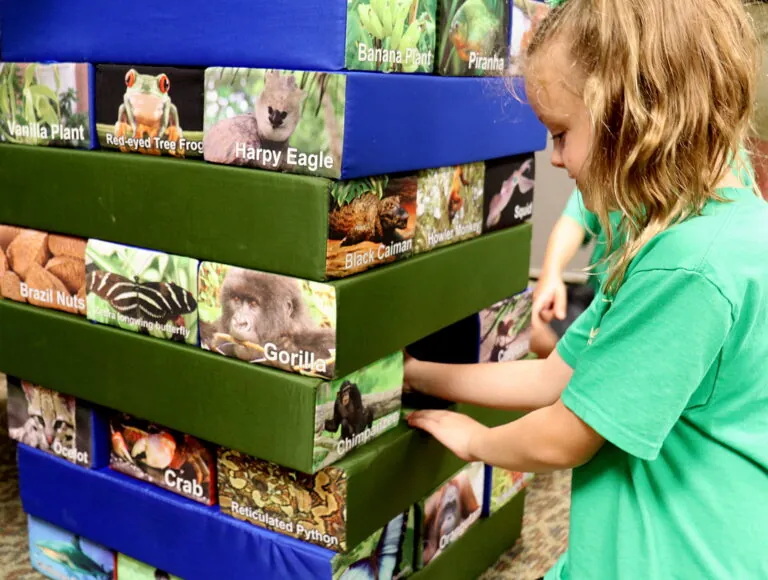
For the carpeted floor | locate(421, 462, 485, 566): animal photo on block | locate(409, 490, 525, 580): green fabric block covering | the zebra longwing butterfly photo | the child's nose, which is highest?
the child's nose

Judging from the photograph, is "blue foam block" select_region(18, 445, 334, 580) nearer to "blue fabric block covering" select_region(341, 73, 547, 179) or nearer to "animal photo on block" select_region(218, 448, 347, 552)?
"animal photo on block" select_region(218, 448, 347, 552)

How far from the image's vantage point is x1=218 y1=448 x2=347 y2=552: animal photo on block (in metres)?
0.94

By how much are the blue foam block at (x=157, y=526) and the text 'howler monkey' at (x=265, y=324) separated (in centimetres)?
22

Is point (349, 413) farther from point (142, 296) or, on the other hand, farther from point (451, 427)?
point (142, 296)

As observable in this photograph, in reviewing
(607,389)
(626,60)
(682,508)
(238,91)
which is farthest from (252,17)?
(682,508)

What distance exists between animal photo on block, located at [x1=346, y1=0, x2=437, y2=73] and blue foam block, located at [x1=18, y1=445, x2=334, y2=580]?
1.68ft

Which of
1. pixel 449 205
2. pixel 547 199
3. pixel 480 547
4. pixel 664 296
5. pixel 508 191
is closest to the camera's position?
pixel 664 296

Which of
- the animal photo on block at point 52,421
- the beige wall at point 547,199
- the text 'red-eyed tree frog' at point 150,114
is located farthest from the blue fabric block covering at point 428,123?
the beige wall at point 547,199

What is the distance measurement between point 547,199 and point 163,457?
1.56m

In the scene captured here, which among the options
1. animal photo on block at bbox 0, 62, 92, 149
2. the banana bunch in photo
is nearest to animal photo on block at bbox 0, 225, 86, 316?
animal photo on block at bbox 0, 62, 92, 149

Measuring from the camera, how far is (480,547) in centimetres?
130

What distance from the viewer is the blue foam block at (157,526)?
98 cm

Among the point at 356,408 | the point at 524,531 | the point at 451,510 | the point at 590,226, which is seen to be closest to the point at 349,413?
the point at 356,408

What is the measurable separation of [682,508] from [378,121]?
0.44m
